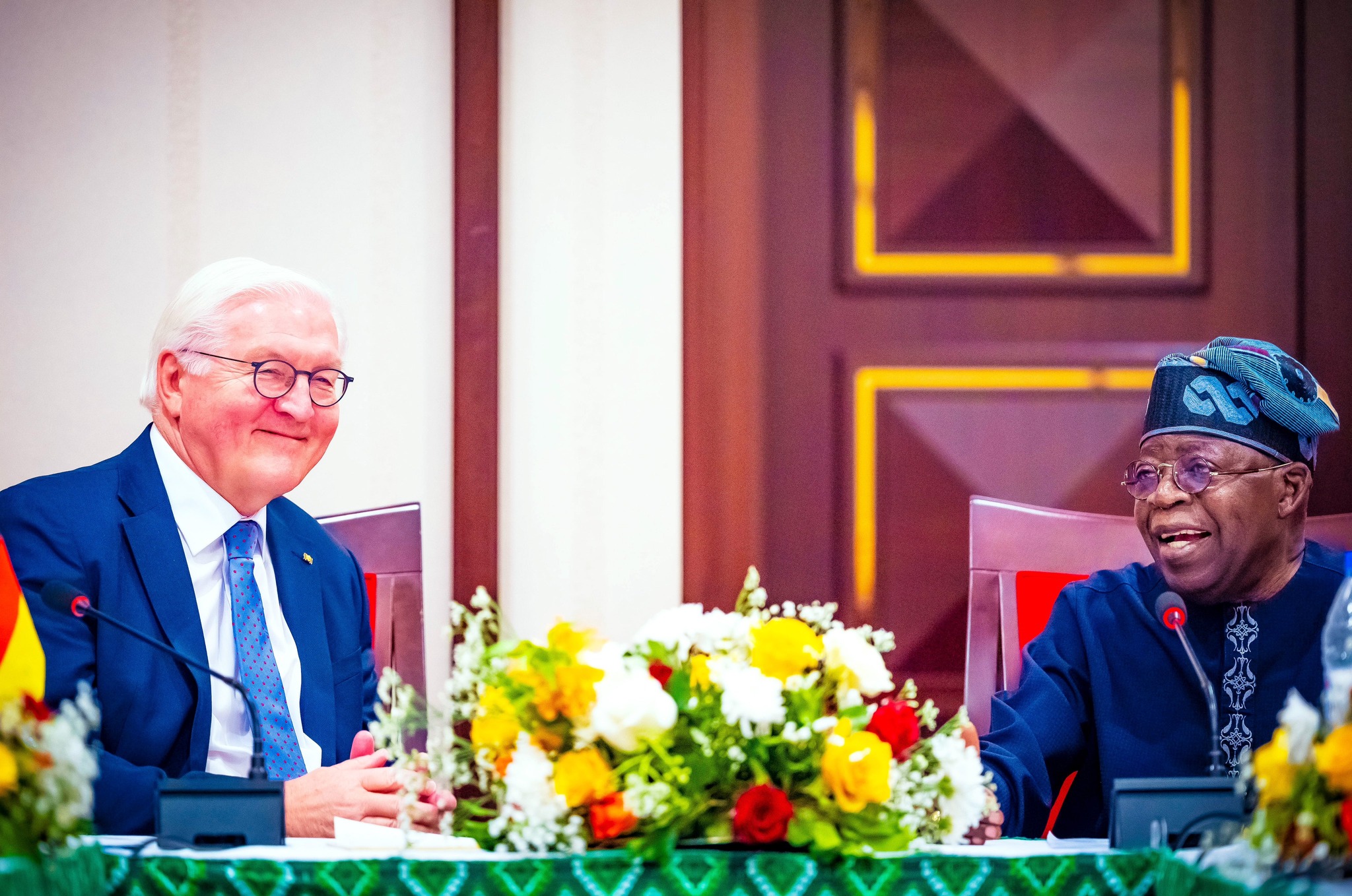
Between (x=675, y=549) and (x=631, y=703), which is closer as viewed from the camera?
(x=631, y=703)

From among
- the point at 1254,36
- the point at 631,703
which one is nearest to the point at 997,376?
the point at 1254,36

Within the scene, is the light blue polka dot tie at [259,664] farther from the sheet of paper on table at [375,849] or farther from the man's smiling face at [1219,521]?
the man's smiling face at [1219,521]

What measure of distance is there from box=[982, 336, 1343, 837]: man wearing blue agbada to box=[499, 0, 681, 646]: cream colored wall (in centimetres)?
114

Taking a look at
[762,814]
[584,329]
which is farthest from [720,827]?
[584,329]

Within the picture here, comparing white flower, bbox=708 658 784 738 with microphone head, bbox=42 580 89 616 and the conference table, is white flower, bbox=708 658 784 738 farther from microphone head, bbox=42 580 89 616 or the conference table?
microphone head, bbox=42 580 89 616

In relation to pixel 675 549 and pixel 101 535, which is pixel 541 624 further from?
pixel 101 535

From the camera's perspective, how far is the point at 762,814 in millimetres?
1241

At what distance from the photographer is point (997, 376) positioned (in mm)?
3090

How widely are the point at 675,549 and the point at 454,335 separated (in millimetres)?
759

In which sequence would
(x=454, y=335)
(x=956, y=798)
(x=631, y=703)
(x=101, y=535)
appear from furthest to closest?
1. (x=454, y=335)
2. (x=101, y=535)
3. (x=956, y=798)
4. (x=631, y=703)

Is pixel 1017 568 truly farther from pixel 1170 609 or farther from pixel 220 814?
pixel 220 814

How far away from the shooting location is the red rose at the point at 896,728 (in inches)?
51.9

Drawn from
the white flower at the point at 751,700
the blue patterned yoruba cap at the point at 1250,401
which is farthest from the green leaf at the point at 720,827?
the blue patterned yoruba cap at the point at 1250,401

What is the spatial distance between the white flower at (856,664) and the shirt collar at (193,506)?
113 cm
